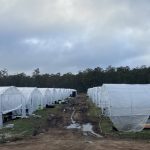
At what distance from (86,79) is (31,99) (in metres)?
63.8

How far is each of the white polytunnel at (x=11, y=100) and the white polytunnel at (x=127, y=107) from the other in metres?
7.58

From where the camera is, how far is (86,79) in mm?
99062

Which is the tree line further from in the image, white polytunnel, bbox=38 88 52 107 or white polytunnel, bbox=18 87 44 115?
white polytunnel, bbox=18 87 44 115

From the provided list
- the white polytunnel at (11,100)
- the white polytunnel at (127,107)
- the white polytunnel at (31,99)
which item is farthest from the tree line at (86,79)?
the white polytunnel at (127,107)

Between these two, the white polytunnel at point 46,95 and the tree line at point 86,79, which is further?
the tree line at point 86,79

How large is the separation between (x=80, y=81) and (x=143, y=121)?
83.5m

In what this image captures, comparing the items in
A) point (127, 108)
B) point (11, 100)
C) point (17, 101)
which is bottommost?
point (127, 108)

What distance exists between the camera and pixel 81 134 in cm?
1914

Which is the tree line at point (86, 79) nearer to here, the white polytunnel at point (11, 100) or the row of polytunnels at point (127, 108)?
the white polytunnel at point (11, 100)

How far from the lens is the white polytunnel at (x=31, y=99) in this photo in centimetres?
3397

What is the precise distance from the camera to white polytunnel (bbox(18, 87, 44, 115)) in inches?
1337

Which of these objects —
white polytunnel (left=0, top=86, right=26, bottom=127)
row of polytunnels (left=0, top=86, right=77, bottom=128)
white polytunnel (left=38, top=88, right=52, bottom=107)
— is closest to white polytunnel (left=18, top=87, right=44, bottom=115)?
row of polytunnels (left=0, top=86, right=77, bottom=128)

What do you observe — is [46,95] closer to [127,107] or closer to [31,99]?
[31,99]

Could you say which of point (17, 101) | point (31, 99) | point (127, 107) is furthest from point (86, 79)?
point (127, 107)
